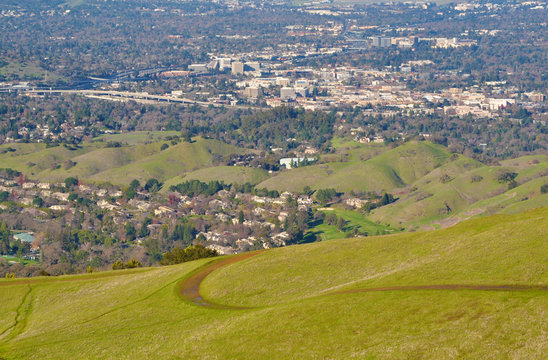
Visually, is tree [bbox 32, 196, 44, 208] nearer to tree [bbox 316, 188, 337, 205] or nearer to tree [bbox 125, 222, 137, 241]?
tree [bbox 125, 222, 137, 241]

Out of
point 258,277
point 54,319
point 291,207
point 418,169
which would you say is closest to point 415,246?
point 258,277

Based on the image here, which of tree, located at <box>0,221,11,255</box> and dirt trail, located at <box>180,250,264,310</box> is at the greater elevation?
dirt trail, located at <box>180,250,264,310</box>

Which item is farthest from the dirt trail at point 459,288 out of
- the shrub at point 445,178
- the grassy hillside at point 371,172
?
the grassy hillside at point 371,172

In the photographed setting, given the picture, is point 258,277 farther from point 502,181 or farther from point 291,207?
point 502,181

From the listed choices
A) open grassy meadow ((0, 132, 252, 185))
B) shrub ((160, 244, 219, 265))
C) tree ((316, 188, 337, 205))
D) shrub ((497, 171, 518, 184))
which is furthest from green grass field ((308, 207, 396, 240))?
shrub ((160, 244, 219, 265))

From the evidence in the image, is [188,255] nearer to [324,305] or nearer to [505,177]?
[324,305]

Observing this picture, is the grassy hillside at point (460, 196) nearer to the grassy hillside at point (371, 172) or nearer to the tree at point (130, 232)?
the grassy hillside at point (371, 172)
